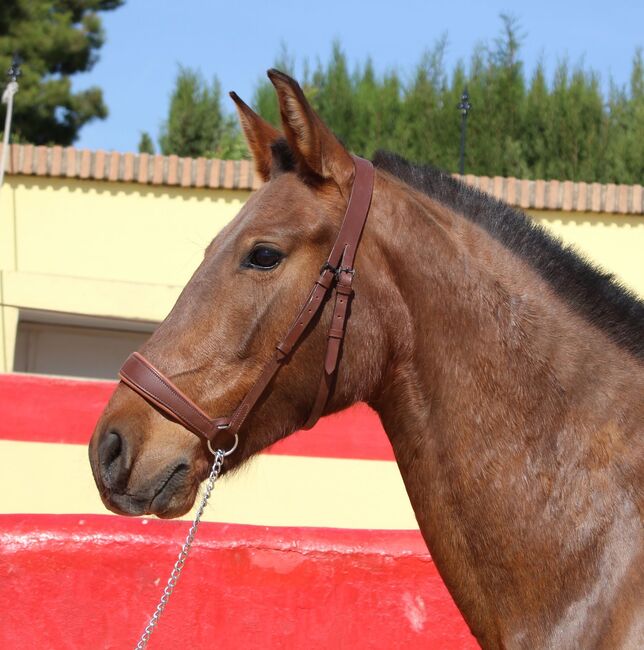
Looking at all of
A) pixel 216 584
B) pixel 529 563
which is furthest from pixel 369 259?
pixel 216 584

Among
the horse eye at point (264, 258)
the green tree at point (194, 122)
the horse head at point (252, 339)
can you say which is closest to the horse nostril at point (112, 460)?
the horse head at point (252, 339)

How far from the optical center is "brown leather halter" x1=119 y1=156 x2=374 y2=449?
2322 millimetres

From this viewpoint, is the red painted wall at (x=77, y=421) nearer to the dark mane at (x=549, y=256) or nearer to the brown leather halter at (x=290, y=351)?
the dark mane at (x=549, y=256)

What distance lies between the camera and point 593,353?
8.02 feet

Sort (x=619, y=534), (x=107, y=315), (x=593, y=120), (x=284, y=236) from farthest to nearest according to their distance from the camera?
1. (x=593, y=120)
2. (x=107, y=315)
3. (x=284, y=236)
4. (x=619, y=534)

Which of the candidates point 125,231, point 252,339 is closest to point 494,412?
point 252,339

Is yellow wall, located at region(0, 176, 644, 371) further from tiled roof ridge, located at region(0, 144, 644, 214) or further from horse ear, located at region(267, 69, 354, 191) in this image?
horse ear, located at region(267, 69, 354, 191)

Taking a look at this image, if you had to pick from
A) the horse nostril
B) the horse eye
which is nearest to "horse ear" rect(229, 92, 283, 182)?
the horse eye

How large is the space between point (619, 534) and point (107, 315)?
22.6 feet

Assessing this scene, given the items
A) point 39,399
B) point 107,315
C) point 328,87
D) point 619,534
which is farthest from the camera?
point 328,87

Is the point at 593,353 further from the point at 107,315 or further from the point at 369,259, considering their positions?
the point at 107,315

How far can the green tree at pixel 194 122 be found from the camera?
14539 millimetres

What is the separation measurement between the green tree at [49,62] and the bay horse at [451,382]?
1703cm

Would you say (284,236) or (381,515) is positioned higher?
(284,236)
